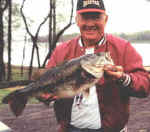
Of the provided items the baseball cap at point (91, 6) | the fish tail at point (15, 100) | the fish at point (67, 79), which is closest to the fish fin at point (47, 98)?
the fish at point (67, 79)

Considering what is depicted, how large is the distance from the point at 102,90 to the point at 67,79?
450 millimetres

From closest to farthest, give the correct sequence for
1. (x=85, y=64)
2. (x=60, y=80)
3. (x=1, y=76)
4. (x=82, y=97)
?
(x=85, y=64) → (x=60, y=80) → (x=82, y=97) → (x=1, y=76)

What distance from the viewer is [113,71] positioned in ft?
9.29

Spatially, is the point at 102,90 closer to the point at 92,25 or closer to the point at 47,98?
the point at 47,98

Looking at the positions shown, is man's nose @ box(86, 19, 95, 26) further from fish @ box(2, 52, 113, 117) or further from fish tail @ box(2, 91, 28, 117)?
fish tail @ box(2, 91, 28, 117)

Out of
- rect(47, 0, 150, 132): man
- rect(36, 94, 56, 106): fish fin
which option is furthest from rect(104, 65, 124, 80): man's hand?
rect(36, 94, 56, 106): fish fin

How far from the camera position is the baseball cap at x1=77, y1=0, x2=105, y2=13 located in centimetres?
331

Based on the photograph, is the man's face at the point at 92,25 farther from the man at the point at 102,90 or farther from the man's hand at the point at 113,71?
the man's hand at the point at 113,71

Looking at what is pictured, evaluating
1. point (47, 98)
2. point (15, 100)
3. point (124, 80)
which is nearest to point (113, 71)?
point (124, 80)

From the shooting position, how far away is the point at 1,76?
28.6m

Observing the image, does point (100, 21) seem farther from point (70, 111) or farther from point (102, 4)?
point (70, 111)

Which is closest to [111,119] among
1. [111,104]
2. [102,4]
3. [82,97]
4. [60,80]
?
[111,104]

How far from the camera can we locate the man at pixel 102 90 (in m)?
3.20

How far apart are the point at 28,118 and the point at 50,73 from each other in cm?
673
